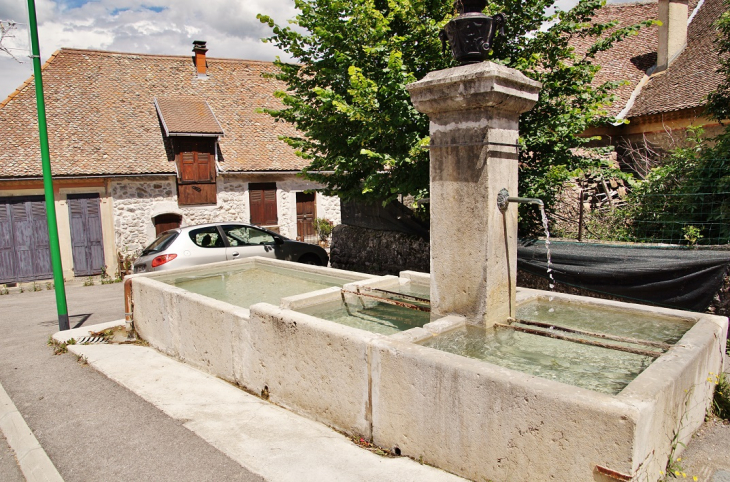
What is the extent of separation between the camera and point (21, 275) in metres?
15.1

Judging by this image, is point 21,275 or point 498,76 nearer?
point 498,76

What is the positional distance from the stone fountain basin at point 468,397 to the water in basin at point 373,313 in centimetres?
87

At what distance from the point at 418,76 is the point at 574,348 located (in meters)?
5.19

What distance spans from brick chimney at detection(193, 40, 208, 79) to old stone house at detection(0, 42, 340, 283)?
4 cm

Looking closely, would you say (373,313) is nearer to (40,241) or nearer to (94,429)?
(94,429)

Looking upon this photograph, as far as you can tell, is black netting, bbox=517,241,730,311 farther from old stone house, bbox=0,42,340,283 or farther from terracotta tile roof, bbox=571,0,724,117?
old stone house, bbox=0,42,340,283

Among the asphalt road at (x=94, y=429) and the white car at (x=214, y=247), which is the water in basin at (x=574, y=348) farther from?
the white car at (x=214, y=247)

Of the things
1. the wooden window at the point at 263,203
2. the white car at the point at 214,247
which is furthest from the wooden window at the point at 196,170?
the white car at the point at 214,247

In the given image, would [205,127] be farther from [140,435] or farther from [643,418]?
[643,418]

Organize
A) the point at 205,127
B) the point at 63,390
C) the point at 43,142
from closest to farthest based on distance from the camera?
the point at 63,390
the point at 43,142
the point at 205,127

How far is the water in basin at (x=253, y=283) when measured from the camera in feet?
23.5

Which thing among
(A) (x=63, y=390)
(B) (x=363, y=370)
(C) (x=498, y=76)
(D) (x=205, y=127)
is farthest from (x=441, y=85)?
(D) (x=205, y=127)

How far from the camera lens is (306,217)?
1966 cm

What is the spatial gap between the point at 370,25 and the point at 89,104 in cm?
1349
